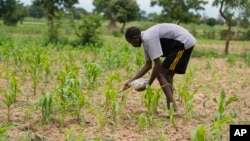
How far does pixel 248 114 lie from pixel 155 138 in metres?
1.93

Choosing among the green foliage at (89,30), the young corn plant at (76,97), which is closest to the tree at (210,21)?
the green foliage at (89,30)

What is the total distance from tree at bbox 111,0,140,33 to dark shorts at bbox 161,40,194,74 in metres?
33.8

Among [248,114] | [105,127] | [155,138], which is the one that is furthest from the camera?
[248,114]

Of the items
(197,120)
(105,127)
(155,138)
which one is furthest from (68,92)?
(197,120)

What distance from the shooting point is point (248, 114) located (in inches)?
207

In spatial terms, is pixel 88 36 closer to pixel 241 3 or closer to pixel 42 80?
pixel 241 3

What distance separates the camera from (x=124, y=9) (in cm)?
3872

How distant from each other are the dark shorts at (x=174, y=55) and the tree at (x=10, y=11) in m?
33.6

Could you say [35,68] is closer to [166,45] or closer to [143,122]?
[166,45]

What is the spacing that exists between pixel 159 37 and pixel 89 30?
1172 cm

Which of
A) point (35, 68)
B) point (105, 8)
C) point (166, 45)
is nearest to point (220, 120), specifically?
point (166, 45)

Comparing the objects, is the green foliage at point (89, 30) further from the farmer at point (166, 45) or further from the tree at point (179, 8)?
A: the farmer at point (166, 45)

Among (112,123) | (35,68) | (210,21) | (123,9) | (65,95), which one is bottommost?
(112,123)

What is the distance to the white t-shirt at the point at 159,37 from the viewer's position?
4523mm
